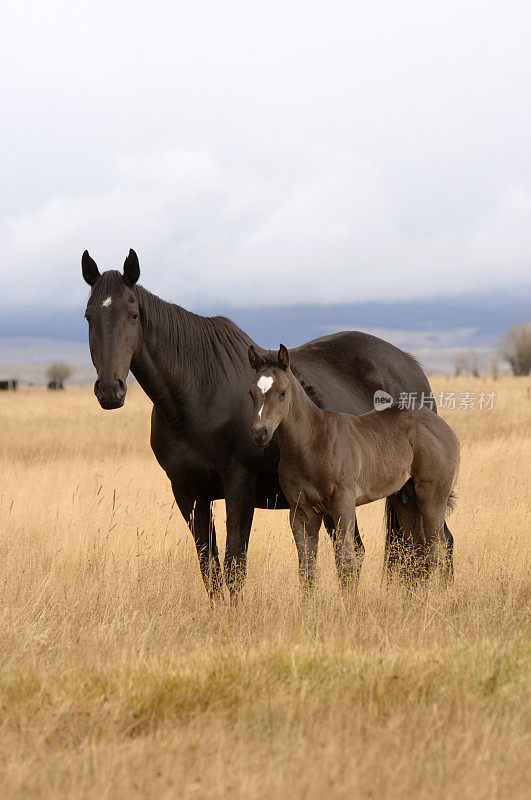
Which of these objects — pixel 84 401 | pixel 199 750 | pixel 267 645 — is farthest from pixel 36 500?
pixel 84 401

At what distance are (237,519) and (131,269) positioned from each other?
1.96m

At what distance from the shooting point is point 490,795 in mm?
3029

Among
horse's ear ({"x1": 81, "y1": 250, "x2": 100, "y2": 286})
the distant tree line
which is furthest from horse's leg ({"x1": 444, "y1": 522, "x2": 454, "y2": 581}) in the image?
the distant tree line

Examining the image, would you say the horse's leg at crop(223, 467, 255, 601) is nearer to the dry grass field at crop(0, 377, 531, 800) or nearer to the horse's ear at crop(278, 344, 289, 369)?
the dry grass field at crop(0, 377, 531, 800)

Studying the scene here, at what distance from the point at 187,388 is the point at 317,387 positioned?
4.64 feet

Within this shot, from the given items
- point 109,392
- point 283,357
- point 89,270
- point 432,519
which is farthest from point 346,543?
point 89,270

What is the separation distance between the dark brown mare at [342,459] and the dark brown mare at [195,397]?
0.41 metres

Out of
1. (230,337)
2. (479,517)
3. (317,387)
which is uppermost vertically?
(230,337)

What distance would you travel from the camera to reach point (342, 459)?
18.5 ft

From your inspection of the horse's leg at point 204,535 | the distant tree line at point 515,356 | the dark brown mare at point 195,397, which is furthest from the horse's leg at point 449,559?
the distant tree line at point 515,356

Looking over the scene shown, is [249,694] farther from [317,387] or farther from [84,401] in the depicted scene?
[84,401]

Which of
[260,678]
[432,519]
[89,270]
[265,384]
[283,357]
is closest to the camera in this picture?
[260,678]

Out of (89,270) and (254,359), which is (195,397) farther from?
(89,270)

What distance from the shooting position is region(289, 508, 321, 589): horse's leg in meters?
5.58
